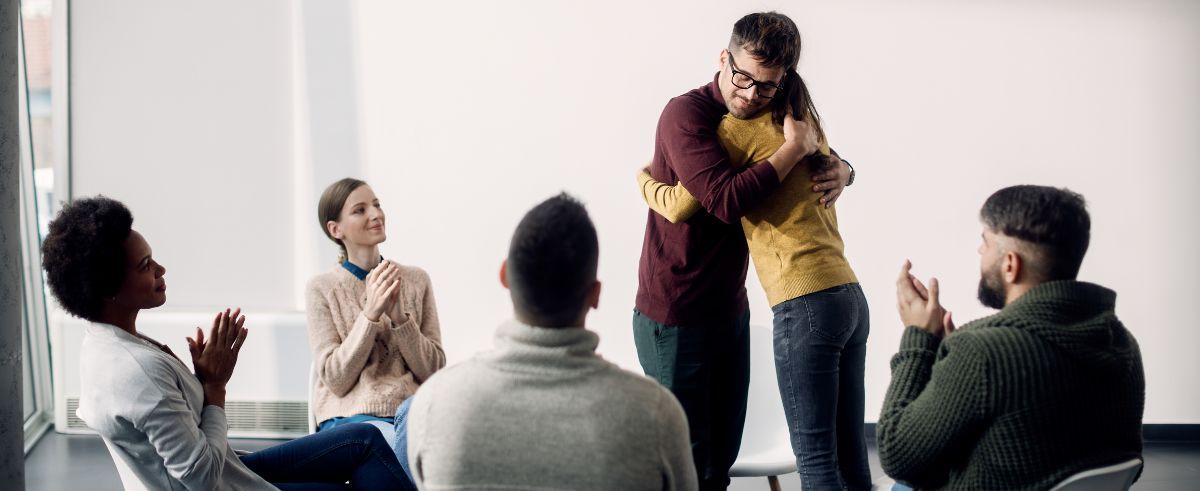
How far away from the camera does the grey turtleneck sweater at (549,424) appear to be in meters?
1.42

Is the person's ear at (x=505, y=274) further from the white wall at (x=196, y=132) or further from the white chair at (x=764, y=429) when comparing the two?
the white wall at (x=196, y=132)

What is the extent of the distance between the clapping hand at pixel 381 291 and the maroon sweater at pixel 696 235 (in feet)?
2.31

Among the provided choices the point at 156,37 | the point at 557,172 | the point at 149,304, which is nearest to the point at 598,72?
the point at 557,172

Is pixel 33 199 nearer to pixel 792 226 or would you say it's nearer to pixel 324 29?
pixel 324 29

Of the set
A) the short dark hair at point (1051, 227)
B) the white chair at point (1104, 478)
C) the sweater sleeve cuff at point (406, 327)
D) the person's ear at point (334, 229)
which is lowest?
the white chair at point (1104, 478)

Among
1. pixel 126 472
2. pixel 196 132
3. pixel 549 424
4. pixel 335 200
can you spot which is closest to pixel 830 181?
pixel 549 424

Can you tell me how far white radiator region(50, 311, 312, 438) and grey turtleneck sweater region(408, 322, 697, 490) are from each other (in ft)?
9.63

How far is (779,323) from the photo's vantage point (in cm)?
224

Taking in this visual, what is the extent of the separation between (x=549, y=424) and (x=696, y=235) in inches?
38.8

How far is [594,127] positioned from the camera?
4199 millimetres

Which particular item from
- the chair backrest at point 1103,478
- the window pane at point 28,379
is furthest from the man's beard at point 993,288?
the window pane at point 28,379

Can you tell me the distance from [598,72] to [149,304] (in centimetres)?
250

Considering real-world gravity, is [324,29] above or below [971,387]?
above

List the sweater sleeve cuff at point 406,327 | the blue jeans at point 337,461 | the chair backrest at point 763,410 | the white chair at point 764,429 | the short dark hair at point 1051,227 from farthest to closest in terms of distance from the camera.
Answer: the chair backrest at point 763,410 → the white chair at point 764,429 → the sweater sleeve cuff at point 406,327 → the blue jeans at point 337,461 → the short dark hair at point 1051,227
